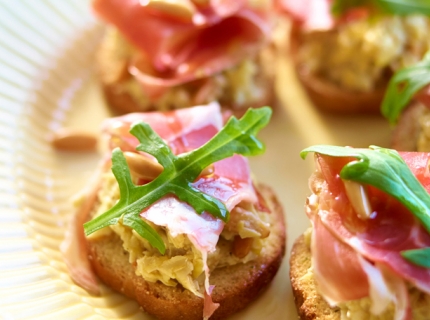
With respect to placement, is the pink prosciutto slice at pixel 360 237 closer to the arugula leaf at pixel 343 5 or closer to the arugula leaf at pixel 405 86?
the arugula leaf at pixel 405 86

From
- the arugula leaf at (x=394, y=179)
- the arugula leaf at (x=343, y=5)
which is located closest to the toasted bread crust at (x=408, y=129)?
the arugula leaf at (x=343, y=5)

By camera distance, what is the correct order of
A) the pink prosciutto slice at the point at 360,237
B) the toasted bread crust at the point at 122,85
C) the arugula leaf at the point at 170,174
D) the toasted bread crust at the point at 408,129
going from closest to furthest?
the pink prosciutto slice at the point at 360,237 < the arugula leaf at the point at 170,174 < the toasted bread crust at the point at 408,129 < the toasted bread crust at the point at 122,85

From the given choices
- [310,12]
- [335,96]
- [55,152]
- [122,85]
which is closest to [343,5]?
[310,12]

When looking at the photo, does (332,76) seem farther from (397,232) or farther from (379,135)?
(397,232)

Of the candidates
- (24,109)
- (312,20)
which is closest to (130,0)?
(24,109)

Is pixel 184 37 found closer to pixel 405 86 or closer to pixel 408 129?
pixel 405 86

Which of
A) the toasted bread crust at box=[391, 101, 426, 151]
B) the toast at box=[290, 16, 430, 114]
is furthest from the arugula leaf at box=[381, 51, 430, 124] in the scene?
the toast at box=[290, 16, 430, 114]
